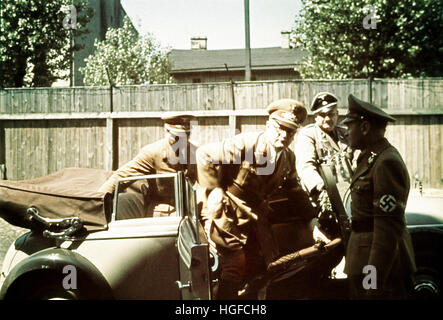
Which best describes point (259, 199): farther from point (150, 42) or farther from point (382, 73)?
point (150, 42)

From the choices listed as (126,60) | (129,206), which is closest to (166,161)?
(129,206)

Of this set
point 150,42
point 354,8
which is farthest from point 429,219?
point 150,42

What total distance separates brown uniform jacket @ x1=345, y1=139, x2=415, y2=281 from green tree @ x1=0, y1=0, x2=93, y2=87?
13.6m

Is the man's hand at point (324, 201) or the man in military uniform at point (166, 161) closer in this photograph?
the man's hand at point (324, 201)

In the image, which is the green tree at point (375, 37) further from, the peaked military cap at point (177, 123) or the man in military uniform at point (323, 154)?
the peaked military cap at point (177, 123)

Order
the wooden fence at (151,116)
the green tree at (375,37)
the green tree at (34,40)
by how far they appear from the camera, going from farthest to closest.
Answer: the green tree at (34,40)
the green tree at (375,37)
the wooden fence at (151,116)

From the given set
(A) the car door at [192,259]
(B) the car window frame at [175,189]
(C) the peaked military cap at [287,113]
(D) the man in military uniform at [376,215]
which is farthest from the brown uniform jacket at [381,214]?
(B) the car window frame at [175,189]

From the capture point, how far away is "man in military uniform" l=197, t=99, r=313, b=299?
3.32 m

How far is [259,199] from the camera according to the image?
350 centimetres

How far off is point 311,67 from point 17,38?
32.2 feet

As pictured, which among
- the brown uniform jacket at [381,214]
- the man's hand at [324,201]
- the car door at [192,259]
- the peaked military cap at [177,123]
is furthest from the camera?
the peaked military cap at [177,123]

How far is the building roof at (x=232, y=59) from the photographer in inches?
1159

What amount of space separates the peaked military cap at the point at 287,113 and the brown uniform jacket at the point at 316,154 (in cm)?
40

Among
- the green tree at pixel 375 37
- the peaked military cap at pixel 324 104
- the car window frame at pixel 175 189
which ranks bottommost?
the car window frame at pixel 175 189
